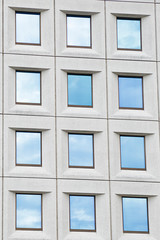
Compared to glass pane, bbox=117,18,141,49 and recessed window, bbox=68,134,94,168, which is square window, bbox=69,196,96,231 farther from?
glass pane, bbox=117,18,141,49

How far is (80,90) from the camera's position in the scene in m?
43.2

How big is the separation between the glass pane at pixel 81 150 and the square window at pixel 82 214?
167 centimetres

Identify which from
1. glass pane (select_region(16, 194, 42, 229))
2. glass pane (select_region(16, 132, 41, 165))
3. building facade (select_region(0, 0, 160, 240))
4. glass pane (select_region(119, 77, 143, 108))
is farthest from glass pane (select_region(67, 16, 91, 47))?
glass pane (select_region(16, 194, 42, 229))

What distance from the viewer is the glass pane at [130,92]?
4344cm

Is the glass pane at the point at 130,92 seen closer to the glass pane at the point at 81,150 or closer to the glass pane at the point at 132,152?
the glass pane at the point at 132,152

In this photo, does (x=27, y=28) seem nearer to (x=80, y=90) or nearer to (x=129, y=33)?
(x=80, y=90)

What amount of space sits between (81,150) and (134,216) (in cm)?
396

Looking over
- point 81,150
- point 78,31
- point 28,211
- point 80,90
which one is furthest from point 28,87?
point 28,211

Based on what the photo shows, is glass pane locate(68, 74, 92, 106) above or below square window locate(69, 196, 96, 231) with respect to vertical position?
above

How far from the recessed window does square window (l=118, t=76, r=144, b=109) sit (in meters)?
2.40

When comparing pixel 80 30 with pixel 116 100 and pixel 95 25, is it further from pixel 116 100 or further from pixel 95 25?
pixel 116 100

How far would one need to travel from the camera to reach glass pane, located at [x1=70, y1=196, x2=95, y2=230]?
4147 cm

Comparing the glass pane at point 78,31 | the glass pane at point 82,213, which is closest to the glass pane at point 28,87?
the glass pane at point 78,31

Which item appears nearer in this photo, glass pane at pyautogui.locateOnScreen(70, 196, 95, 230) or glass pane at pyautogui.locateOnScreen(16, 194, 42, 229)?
glass pane at pyautogui.locateOnScreen(16, 194, 42, 229)
